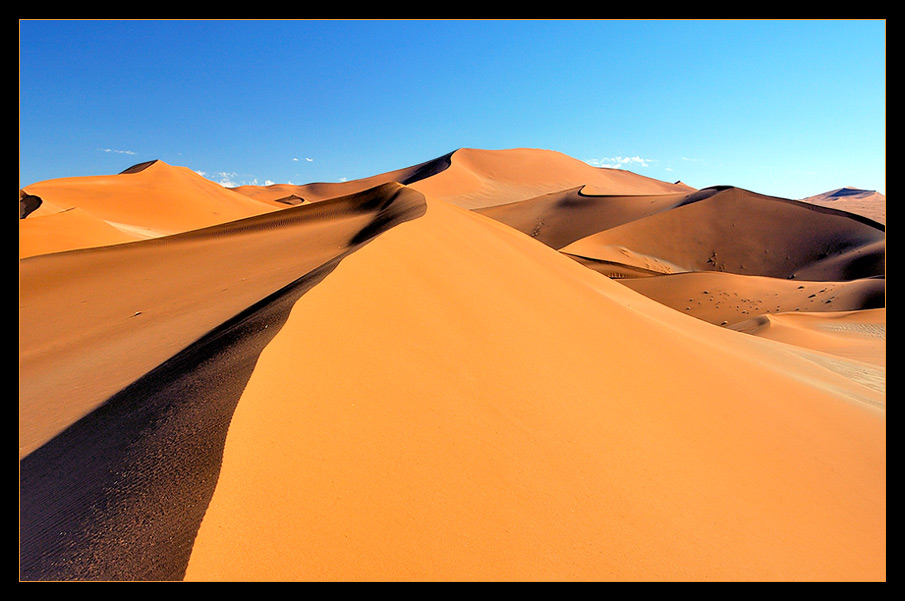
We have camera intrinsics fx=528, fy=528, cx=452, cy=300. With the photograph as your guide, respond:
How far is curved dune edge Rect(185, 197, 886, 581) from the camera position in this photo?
6.35ft

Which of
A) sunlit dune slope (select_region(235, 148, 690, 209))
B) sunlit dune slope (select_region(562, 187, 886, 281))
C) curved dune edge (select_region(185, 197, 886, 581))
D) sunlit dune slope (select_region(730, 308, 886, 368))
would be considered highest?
sunlit dune slope (select_region(235, 148, 690, 209))

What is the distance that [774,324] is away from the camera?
13984 millimetres

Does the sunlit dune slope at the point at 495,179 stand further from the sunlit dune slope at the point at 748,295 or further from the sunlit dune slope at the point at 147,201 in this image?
the sunlit dune slope at the point at 748,295

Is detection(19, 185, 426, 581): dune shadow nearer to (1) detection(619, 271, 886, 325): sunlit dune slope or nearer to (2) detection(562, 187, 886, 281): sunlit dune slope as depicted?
(1) detection(619, 271, 886, 325): sunlit dune slope

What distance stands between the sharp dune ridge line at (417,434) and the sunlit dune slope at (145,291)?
0.06 meters

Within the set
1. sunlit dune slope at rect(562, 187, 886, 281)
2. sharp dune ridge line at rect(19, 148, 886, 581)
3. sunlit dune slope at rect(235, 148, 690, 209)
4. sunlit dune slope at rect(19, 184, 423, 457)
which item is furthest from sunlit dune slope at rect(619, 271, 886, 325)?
sunlit dune slope at rect(235, 148, 690, 209)

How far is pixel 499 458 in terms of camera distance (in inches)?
100

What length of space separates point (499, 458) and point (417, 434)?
1.38 feet

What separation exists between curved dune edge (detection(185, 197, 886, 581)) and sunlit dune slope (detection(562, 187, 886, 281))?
84.4 feet

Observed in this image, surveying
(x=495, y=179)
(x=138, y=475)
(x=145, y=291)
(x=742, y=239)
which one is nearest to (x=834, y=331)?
(x=145, y=291)

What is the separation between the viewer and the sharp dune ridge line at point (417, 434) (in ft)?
6.26

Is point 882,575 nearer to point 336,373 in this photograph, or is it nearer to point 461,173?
point 336,373
